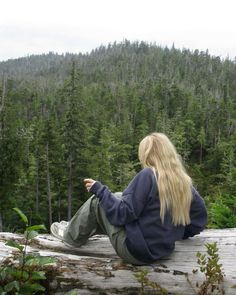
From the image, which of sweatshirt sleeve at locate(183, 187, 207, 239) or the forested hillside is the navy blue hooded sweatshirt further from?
the forested hillside

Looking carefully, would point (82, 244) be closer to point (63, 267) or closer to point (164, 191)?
point (63, 267)

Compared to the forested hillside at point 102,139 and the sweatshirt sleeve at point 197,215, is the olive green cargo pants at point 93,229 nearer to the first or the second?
the sweatshirt sleeve at point 197,215

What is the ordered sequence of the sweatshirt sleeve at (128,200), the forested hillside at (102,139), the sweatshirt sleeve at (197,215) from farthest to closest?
1. the forested hillside at (102,139)
2. the sweatshirt sleeve at (197,215)
3. the sweatshirt sleeve at (128,200)

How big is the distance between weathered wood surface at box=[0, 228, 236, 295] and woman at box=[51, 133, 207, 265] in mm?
165

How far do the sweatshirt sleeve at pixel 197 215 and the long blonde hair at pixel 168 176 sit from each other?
0.82ft

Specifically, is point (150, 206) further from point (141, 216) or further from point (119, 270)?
point (119, 270)

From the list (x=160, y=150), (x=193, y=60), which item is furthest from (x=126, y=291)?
(x=193, y=60)

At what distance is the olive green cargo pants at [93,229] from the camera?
4.65 metres

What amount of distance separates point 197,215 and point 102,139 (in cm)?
3941

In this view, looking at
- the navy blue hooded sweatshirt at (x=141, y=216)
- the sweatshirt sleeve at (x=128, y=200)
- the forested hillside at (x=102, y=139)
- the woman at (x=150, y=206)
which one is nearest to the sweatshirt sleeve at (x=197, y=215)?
the woman at (x=150, y=206)

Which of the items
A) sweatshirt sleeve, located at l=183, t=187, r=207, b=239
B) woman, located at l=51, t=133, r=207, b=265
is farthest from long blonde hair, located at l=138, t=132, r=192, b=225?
sweatshirt sleeve, located at l=183, t=187, r=207, b=239

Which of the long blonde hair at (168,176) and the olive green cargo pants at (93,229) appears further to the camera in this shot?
the olive green cargo pants at (93,229)

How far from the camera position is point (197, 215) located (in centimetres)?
504

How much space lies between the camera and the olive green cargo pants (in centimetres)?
465
